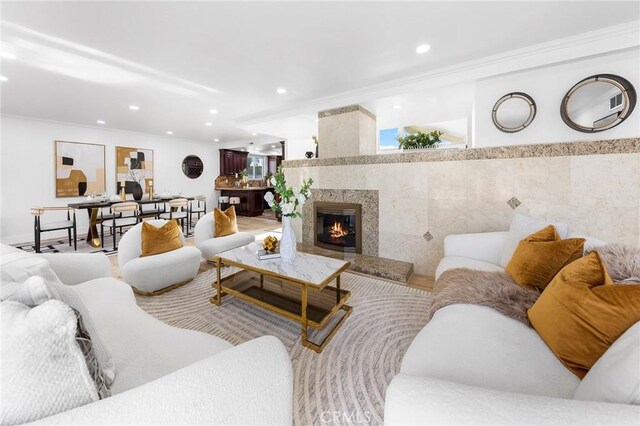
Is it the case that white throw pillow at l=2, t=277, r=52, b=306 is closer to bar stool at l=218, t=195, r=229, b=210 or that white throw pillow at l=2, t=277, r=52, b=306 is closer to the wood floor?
the wood floor

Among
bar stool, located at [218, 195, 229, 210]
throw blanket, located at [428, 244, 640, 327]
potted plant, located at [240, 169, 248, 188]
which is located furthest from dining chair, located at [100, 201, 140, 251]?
throw blanket, located at [428, 244, 640, 327]

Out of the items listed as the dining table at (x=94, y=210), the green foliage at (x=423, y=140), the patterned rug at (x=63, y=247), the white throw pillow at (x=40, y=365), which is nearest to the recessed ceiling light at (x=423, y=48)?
the green foliage at (x=423, y=140)

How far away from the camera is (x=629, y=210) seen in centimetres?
228

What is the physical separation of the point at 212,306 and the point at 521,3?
3520mm

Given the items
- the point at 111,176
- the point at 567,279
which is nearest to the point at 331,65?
the point at 567,279

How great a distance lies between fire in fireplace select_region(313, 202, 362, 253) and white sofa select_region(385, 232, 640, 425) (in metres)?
2.36

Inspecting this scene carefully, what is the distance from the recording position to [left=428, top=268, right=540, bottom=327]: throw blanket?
1.34 m

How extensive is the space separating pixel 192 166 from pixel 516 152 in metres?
7.85

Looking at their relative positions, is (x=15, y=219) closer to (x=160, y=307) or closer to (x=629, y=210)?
(x=160, y=307)

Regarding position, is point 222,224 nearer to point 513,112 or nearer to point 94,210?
point 94,210

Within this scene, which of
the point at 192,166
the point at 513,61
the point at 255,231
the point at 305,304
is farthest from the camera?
the point at 192,166

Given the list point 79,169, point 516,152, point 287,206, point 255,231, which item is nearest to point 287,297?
point 287,206

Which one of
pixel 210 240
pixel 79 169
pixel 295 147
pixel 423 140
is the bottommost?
pixel 210 240

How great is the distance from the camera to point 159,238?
8.80ft
